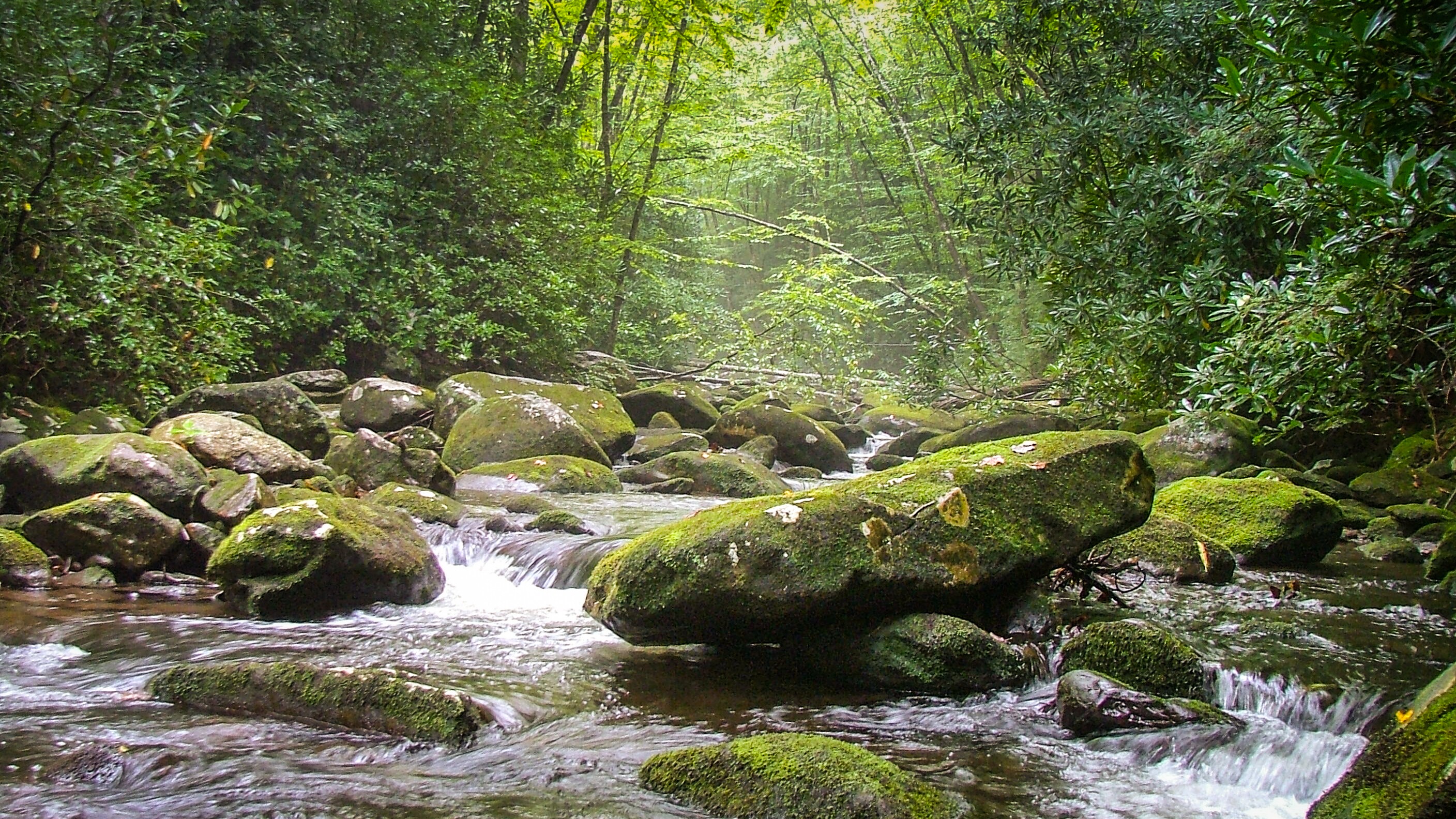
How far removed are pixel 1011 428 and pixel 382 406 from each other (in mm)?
9089

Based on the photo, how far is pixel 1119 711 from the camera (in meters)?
4.17

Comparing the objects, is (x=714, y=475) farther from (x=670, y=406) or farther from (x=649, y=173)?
(x=649, y=173)

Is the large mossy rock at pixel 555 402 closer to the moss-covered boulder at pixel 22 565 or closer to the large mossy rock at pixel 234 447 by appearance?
the large mossy rock at pixel 234 447

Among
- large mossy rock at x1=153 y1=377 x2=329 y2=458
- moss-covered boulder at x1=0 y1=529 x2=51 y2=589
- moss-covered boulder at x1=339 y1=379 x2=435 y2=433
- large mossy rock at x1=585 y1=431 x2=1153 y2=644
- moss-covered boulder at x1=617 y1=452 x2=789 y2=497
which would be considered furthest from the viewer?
moss-covered boulder at x1=339 y1=379 x2=435 y2=433

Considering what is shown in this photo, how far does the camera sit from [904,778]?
3.44 meters

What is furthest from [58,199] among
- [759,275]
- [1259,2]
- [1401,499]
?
[759,275]

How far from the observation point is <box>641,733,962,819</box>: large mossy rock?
3.20 metres

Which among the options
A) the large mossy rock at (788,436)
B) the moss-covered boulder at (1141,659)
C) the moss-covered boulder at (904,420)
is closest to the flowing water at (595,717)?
the moss-covered boulder at (1141,659)

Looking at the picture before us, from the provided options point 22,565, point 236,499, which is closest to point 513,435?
point 236,499

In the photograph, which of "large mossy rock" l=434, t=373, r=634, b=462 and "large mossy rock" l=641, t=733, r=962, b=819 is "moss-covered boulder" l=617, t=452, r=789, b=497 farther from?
"large mossy rock" l=641, t=733, r=962, b=819

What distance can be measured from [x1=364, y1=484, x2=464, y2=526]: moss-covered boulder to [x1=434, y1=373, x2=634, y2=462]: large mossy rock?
3.52 m

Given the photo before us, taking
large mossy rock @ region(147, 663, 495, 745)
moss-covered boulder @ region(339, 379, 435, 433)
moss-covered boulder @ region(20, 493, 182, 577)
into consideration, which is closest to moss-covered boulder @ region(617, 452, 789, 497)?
moss-covered boulder @ region(339, 379, 435, 433)

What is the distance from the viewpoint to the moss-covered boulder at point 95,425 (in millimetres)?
8266

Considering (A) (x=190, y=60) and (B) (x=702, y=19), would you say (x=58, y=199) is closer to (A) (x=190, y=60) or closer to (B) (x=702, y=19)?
(A) (x=190, y=60)
